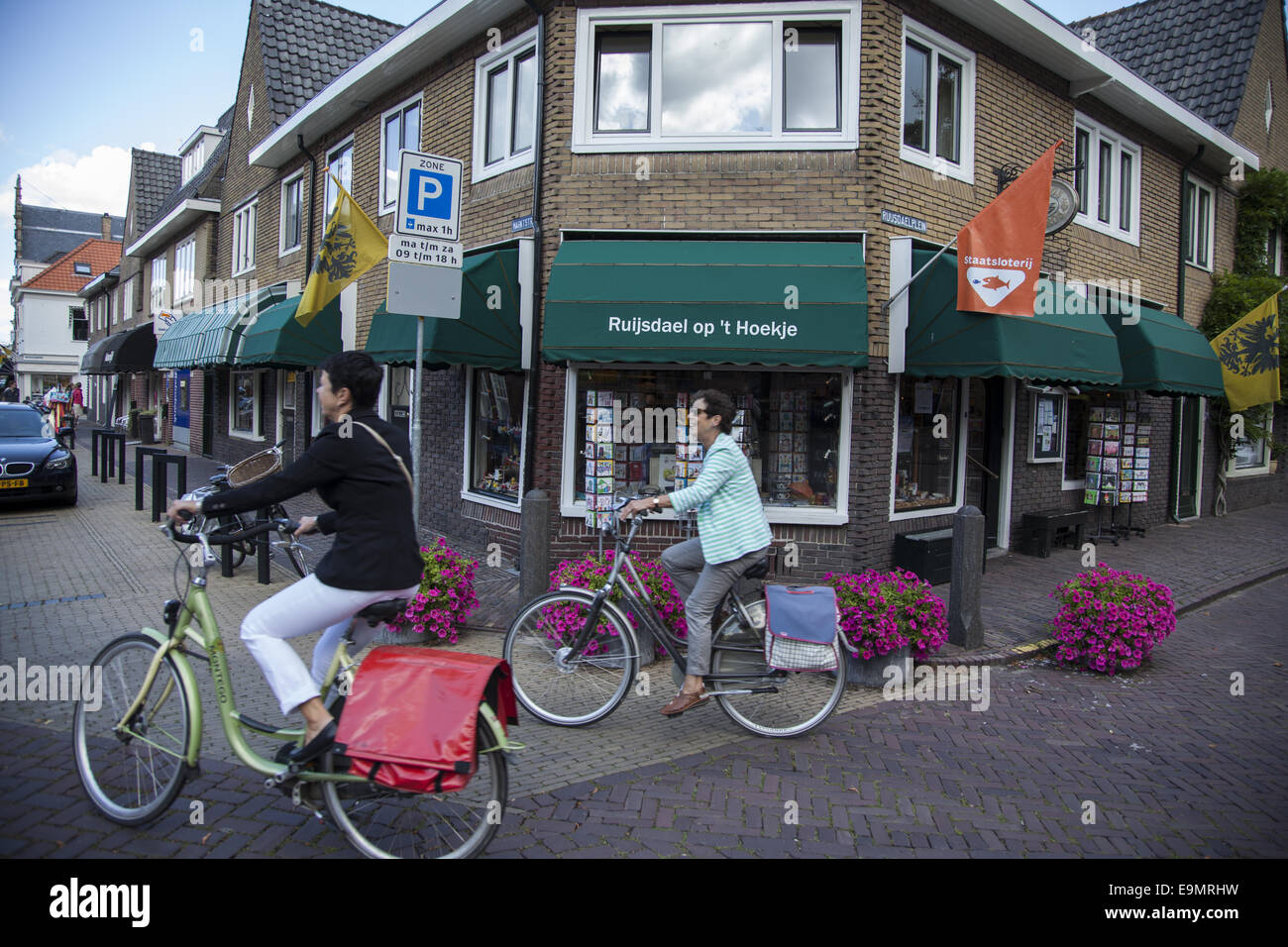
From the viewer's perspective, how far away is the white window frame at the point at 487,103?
9.70 meters

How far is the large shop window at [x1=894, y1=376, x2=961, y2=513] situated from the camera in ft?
30.8

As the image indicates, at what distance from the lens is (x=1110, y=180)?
12.6 meters

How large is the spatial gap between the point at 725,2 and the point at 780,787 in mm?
7868

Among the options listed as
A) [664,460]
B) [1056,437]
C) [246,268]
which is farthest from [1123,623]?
[246,268]

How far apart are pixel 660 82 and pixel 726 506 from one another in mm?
5869

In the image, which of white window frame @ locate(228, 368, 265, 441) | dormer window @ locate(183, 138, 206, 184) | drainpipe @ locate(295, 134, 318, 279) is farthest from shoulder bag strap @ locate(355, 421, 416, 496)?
dormer window @ locate(183, 138, 206, 184)

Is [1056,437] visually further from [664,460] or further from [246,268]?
[246,268]

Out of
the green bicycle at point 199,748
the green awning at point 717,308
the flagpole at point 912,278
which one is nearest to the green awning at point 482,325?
the green awning at point 717,308

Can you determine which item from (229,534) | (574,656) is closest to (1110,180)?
(574,656)

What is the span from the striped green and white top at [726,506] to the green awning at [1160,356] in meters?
8.60

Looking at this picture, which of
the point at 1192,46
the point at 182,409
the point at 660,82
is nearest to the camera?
the point at 660,82

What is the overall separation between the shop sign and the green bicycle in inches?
275

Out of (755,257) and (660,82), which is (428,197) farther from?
(660,82)
